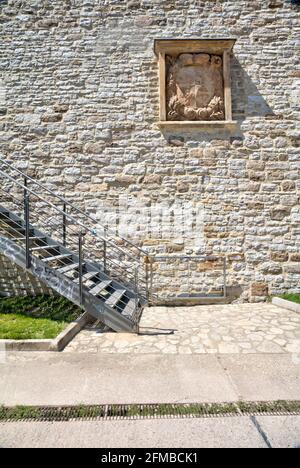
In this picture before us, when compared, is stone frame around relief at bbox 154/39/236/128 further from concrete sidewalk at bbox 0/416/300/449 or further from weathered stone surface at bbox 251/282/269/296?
concrete sidewalk at bbox 0/416/300/449

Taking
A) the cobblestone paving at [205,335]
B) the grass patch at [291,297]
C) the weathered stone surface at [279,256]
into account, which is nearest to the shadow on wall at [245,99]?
the weathered stone surface at [279,256]

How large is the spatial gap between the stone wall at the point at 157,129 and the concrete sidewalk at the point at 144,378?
2994 millimetres

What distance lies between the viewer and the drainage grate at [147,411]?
225 centimetres

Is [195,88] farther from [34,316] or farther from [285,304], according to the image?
[34,316]

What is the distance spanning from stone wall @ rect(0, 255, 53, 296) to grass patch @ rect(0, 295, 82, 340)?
0.63 feet

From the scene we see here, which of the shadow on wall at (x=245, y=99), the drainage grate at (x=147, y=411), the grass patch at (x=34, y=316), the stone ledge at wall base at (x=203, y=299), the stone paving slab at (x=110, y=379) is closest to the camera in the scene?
the drainage grate at (x=147, y=411)

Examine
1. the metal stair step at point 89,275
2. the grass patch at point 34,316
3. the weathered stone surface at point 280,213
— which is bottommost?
the grass patch at point 34,316

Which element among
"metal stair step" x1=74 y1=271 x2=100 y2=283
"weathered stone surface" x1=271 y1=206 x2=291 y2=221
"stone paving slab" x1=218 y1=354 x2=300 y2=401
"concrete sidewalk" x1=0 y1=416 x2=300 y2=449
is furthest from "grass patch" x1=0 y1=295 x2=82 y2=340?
"weathered stone surface" x1=271 y1=206 x2=291 y2=221

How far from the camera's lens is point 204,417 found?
2227 millimetres

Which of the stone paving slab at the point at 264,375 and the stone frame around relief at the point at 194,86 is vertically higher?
the stone frame around relief at the point at 194,86

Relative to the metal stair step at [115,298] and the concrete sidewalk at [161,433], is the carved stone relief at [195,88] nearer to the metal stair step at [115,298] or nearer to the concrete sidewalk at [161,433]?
the metal stair step at [115,298]

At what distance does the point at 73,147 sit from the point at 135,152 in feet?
4.28

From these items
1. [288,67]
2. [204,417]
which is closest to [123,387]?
[204,417]

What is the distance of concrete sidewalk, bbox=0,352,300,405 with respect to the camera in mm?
2533
